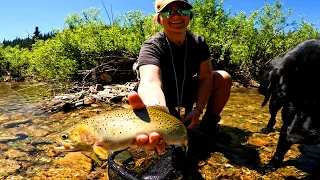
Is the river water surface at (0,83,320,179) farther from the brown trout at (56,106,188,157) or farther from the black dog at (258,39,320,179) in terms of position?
the brown trout at (56,106,188,157)

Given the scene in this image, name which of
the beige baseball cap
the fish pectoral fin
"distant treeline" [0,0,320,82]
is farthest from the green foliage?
the fish pectoral fin

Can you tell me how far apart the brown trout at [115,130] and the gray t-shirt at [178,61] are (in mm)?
1437

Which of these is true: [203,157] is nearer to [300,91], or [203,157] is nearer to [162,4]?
[300,91]

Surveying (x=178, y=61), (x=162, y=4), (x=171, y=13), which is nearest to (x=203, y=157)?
(x=178, y=61)

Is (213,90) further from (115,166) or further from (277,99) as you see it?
(115,166)

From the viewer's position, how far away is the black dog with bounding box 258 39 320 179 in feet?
8.46

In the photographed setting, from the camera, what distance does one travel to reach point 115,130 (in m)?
1.97

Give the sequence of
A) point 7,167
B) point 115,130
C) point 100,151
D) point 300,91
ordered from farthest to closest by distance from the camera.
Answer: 1. point 7,167
2. point 300,91
3. point 115,130
4. point 100,151

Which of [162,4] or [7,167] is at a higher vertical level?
[162,4]

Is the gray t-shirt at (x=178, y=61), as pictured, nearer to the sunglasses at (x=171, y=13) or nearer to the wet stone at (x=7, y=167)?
the sunglasses at (x=171, y=13)

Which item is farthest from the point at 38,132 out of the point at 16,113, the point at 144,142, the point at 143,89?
the point at 144,142

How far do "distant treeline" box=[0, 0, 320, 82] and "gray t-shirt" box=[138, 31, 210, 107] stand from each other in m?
6.15

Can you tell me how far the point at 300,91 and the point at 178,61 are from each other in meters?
1.59

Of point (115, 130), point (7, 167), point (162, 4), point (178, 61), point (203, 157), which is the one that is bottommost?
point (7, 167)
